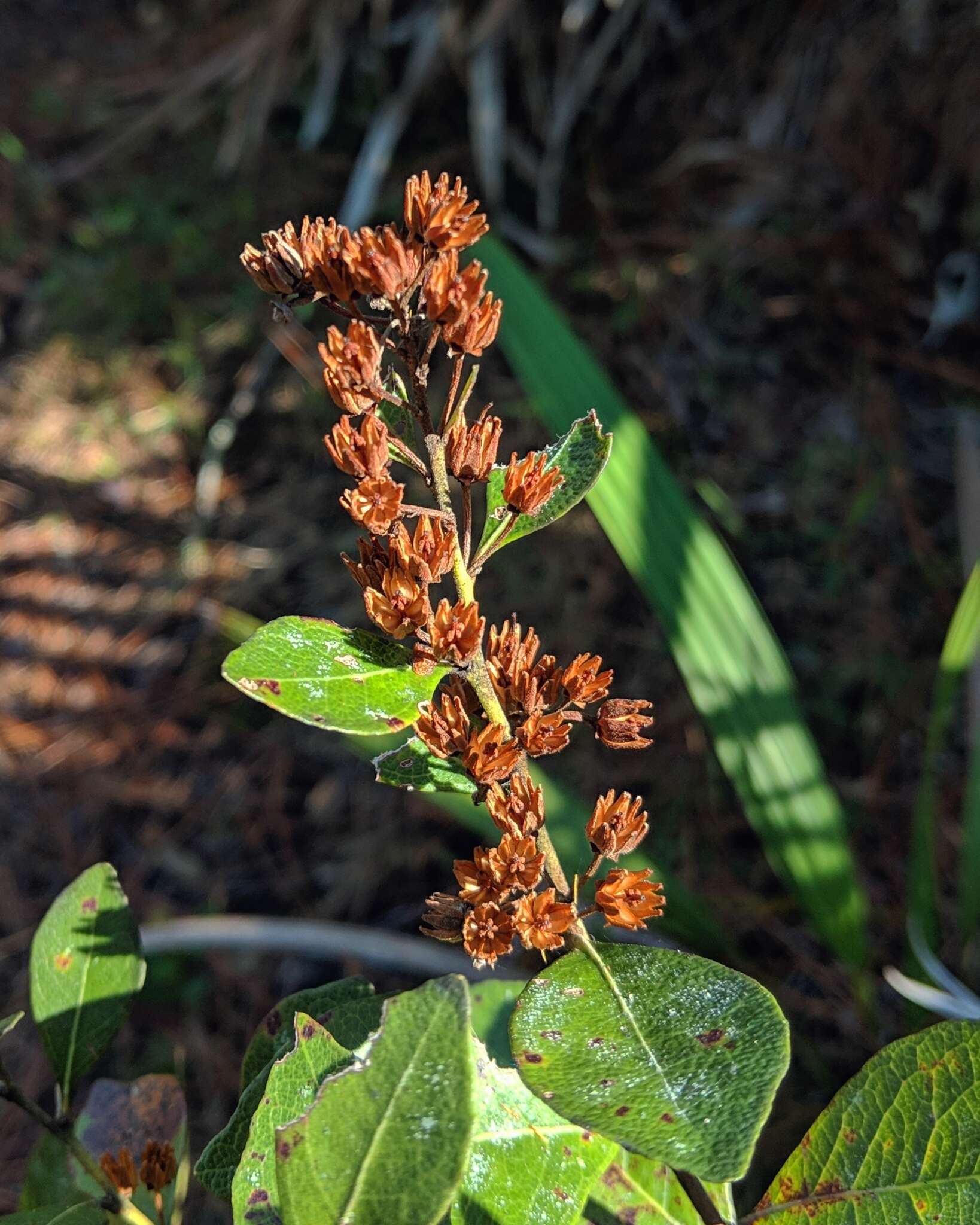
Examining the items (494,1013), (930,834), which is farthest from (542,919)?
(930,834)

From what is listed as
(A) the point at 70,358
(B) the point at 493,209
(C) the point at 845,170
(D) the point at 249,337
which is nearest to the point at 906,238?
(C) the point at 845,170

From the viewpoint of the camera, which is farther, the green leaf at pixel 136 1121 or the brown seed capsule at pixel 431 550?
the green leaf at pixel 136 1121

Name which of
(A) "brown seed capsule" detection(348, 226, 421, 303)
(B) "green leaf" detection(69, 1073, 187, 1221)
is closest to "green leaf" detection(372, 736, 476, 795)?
(A) "brown seed capsule" detection(348, 226, 421, 303)

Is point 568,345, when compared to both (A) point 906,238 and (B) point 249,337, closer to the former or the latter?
(A) point 906,238

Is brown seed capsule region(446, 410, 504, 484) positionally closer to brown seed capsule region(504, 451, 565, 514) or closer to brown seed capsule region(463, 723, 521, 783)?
brown seed capsule region(504, 451, 565, 514)

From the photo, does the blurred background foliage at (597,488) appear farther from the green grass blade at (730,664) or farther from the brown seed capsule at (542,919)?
the brown seed capsule at (542,919)

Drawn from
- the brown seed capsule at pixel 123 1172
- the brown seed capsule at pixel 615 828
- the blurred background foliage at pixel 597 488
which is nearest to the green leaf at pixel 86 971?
the brown seed capsule at pixel 123 1172

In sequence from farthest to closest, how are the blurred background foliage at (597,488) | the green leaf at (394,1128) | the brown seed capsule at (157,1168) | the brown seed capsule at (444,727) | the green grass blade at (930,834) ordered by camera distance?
the blurred background foliage at (597,488)
the green grass blade at (930,834)
the brown seed capsule at (157,1168)
the brown seed capsule at (444,727)
the green leaf at (394,1128)
